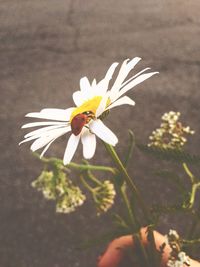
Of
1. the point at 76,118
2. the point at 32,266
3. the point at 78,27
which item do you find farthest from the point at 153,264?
the point at 78,27

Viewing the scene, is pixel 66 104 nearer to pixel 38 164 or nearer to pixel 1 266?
pixel 38 164

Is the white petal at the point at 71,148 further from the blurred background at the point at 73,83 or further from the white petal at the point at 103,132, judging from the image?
the blurred background at the point at 73,83

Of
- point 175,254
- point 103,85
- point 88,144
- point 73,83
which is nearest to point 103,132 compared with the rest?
point 88,144

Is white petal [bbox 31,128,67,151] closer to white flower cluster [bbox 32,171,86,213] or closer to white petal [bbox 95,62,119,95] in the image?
white petal [bbox 95,62,119,95]

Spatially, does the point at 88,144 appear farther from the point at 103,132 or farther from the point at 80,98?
the point at 80,98

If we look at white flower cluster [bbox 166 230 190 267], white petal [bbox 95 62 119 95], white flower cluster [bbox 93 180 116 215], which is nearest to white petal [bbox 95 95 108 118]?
white petal [bbox 95 62 119 95]
